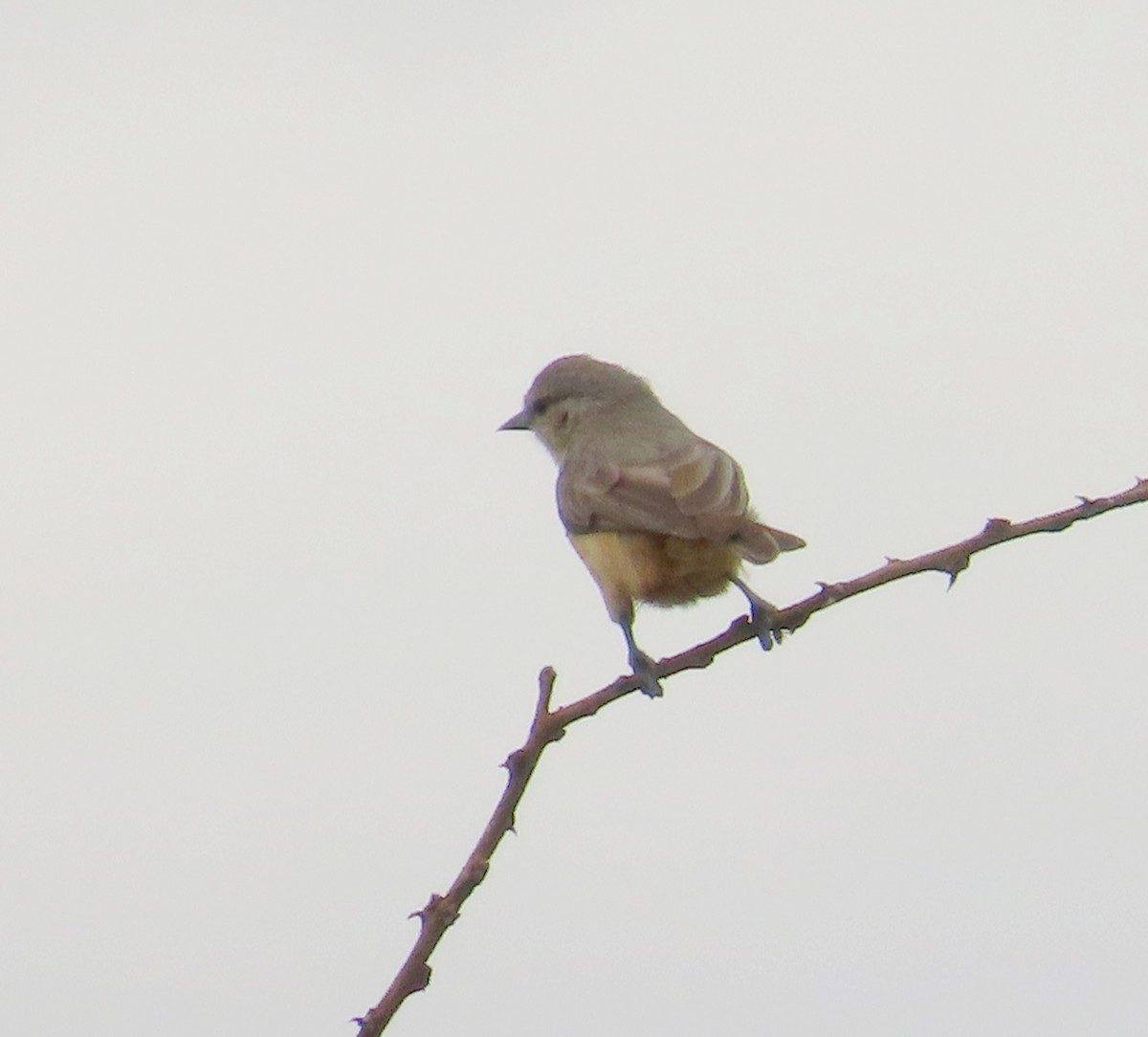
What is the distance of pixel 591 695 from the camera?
3.73m

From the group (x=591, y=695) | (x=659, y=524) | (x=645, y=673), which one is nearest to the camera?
(x=591, y=695)

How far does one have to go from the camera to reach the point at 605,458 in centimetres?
685

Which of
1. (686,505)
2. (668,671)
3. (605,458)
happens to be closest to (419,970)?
(668,671)

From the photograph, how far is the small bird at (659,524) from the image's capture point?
5.74m

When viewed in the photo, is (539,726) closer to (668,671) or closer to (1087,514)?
(668,671)

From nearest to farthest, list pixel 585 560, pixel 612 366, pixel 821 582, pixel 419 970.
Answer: pixel 419 970, pixel 821 582, pixel 585 560, pixel 612 366

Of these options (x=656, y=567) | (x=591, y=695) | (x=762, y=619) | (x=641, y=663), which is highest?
(x=656, y=567)

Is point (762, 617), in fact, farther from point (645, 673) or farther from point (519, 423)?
point (519, 423)

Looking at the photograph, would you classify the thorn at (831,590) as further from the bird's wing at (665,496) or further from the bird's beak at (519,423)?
the bird's beak at (519,423)

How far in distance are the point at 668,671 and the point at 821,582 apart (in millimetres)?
457

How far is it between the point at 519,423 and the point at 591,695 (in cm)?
493

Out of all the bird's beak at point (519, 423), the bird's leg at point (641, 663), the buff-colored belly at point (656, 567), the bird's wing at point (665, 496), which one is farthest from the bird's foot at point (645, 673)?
the bird's beak at point (519, 423)

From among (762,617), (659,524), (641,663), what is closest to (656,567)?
(659,524)

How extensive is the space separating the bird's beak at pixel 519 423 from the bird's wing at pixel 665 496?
5.52 feet
